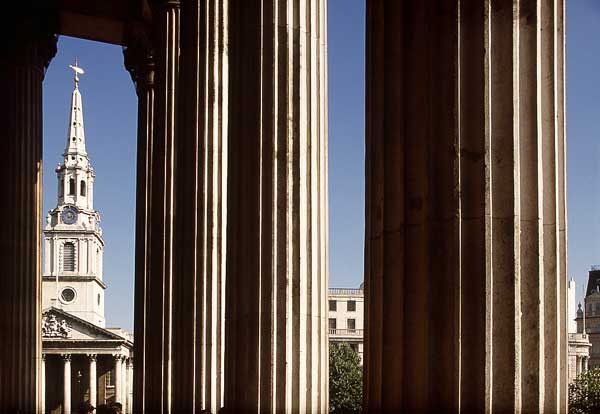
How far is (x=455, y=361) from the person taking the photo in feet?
49.6

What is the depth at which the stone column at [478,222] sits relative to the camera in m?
15.0

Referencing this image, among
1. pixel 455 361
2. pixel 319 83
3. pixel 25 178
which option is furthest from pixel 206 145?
pixel 455 361

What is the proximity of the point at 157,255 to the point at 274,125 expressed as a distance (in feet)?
53.7

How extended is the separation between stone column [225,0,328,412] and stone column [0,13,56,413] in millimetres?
24567

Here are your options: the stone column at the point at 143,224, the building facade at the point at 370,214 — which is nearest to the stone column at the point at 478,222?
the building facade at the point at 370,214

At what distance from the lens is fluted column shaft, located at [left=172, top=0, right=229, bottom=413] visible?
32.8 metres

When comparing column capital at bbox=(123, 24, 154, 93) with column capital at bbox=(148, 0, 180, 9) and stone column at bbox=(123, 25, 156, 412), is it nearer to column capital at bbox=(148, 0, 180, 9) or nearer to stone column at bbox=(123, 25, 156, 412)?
stone column at bbox=(123, 25, 156, 412)

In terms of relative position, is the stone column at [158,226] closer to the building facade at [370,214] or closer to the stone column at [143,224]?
the stone column at [143,224]

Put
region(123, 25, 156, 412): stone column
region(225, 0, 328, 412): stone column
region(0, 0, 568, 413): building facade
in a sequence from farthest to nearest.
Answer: region(123, 25, 156, 412): stone column → region(225, 0, 328, 412): stone column → region(0, 0, 568, 413): building facade

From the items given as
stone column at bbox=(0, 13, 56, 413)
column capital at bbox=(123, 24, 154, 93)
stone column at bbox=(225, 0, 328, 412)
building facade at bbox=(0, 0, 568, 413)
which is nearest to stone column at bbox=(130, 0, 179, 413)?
building facade at bbox=(0, 0, 568, 413)

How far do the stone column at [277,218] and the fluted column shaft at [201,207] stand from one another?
8424 mm

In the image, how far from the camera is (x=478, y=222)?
49.8 feet

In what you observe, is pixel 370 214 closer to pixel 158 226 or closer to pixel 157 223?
pixel 158 226

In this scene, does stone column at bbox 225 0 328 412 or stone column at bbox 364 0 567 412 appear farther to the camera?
stone column at bbox 225 0 328 412
